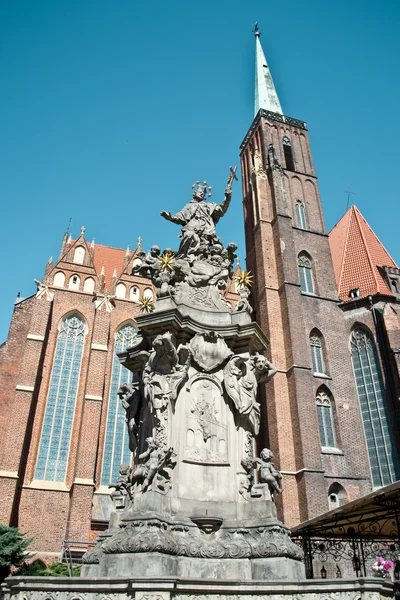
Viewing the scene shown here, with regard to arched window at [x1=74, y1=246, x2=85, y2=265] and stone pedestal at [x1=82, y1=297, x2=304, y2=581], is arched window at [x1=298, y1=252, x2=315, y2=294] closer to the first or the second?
arched window at [x1=74, y1=246, x2=85, y2=265]

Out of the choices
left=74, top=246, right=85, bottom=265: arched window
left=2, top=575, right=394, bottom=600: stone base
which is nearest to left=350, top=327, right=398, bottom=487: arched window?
left=74, top=246, right=85, bottom=265: arched window

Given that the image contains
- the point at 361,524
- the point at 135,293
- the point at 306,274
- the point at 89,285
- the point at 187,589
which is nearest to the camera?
the point at 187,589

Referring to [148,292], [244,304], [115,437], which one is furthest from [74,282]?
[244,304]

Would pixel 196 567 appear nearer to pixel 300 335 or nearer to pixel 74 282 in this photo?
pixel 300 335

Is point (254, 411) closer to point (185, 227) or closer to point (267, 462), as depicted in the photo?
point (267, 462)

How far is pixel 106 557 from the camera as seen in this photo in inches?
205

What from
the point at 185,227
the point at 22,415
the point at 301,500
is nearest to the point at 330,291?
the point at 301,500

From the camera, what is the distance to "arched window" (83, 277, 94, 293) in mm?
26094

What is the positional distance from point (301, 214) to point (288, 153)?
6.00 m

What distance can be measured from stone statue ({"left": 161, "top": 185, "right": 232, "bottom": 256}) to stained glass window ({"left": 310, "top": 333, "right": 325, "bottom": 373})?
650 inches

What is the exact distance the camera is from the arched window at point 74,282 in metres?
25.8

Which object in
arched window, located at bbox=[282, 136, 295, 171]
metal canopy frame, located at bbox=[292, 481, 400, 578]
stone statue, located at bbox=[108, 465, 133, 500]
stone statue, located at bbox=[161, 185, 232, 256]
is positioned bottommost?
stone statue, located at bbox=[108, 465, 133, 500]

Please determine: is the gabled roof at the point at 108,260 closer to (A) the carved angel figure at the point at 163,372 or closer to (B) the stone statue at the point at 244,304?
(B) the stone statue at the point at 244,304

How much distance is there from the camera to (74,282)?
1026 inches
